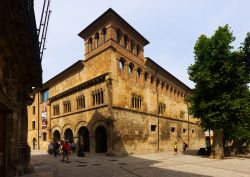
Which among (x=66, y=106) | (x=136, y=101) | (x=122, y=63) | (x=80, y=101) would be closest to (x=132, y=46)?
(x=122, y=63)

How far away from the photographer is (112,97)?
24062mm

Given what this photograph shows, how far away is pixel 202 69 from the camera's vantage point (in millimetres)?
22438

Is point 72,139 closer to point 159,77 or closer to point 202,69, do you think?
point 159,77

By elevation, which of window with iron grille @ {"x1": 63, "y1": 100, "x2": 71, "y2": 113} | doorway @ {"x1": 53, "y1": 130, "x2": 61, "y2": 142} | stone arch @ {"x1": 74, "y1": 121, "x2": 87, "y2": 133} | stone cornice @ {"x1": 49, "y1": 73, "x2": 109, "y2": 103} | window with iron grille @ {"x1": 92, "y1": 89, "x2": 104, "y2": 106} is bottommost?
doorway @ {"x1": 53, "y1": 130, "x2": 61, "y2": 142}

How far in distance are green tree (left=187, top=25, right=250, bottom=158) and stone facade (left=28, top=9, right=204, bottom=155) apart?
6.64 meters

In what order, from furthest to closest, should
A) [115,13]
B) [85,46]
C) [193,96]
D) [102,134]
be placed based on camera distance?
[85,46] < [102,134] < [115,13] < [193,96]

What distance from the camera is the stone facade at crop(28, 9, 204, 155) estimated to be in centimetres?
2461

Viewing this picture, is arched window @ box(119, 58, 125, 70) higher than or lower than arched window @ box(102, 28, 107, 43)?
lower

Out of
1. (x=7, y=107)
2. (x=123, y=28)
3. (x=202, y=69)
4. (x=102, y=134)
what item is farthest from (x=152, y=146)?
(x=7, y=107)

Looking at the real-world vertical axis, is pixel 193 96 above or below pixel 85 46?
below

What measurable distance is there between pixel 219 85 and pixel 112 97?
29.9 feet

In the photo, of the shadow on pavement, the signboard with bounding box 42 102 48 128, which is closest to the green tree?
the shadow on pavement

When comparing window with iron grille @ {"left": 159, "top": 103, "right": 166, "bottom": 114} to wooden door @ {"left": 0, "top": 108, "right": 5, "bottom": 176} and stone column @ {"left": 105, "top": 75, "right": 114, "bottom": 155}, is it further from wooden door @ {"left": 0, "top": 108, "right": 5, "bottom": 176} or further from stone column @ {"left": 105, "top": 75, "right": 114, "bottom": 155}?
wooden door @ {"left": 0, "top": 108, "right": 5, "bottom": 176}

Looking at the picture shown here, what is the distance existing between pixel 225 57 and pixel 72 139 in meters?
17.8
